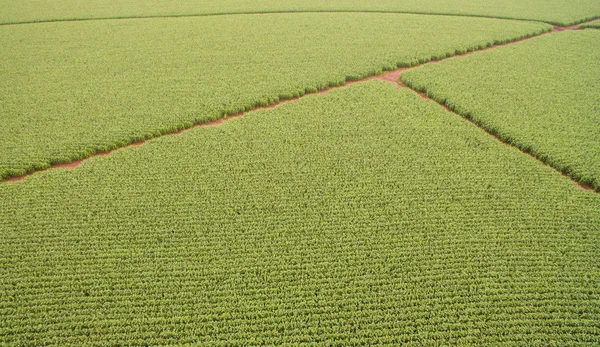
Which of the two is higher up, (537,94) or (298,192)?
(537,94)

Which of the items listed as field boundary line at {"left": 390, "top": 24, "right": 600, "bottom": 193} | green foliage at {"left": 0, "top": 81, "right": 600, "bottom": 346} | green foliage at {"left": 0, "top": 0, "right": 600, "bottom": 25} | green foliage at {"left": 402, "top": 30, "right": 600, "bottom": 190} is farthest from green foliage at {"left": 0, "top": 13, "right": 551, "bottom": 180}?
green foliage at {"left": 402, "top": 30, "right": 600, "bottom": 190}

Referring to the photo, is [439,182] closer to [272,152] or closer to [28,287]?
[272,152]

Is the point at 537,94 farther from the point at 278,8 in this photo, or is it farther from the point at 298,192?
the point at 278,8

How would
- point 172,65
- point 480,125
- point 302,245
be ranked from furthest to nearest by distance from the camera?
point 172,65
point 480,125
point 302,245

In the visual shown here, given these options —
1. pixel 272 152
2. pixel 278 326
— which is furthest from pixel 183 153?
pixel 278 326

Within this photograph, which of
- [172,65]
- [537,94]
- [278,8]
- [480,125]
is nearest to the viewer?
[480,125]

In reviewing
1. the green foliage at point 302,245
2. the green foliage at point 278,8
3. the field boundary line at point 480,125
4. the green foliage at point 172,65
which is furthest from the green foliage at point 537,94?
the green foliage at point 278,8

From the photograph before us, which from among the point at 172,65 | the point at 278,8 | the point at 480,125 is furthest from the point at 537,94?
the point at 278,8
